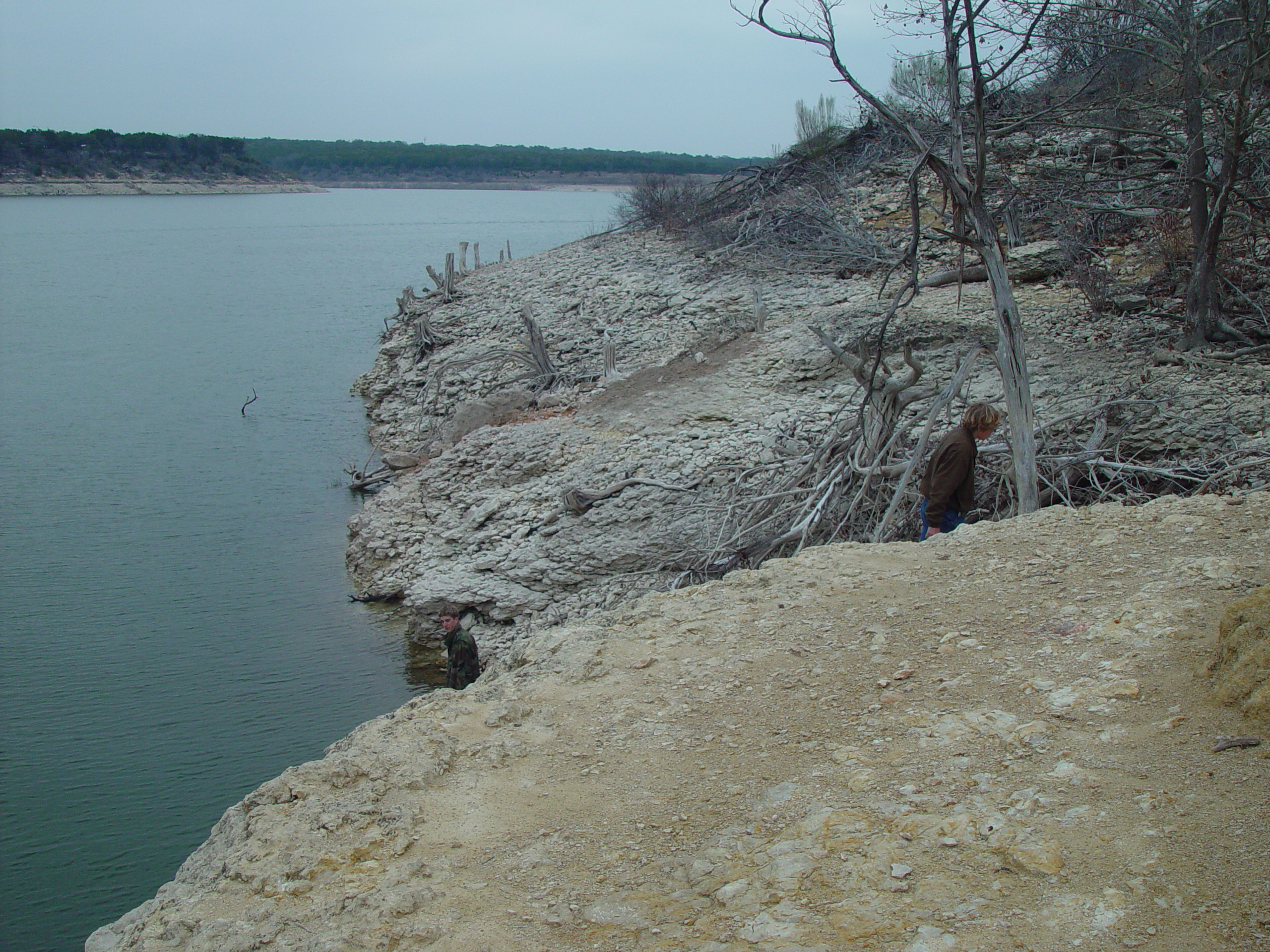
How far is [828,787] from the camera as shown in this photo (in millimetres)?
Result: 3639

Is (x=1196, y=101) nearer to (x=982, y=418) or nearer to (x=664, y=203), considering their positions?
(x=982, y=418)

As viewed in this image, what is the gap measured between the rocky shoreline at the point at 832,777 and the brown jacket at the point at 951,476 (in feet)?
1.00

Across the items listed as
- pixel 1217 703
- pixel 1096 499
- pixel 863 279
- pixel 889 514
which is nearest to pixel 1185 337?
pixel 1096 499

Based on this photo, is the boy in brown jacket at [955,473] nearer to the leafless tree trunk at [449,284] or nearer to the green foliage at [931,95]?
the green foliage at [931,95]

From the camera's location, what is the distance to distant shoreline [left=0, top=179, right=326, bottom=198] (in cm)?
7894

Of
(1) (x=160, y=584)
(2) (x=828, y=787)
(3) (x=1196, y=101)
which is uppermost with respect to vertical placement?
(3) (x=1196, y=101)

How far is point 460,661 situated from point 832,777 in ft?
12.8

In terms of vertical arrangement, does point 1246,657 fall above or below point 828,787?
above

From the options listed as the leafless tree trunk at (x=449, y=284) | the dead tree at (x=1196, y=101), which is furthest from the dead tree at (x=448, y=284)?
the dead tree at (x=1196, y=101)

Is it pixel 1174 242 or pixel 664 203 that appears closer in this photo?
pixel 1174 242

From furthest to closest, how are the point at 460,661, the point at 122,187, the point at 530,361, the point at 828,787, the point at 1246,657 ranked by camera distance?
the point at 122,187 < the point at 530,361 < the point at 460,661 < the point at 828,787 < the point at 1246,657

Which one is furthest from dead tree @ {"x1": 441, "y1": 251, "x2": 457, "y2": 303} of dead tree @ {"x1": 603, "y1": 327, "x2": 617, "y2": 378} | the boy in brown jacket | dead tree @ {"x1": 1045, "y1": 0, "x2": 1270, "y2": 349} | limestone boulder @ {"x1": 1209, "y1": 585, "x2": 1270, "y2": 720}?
limestone boulder @ {"x1": 1209, "y1": 585, "x2": 1270, "y2": 720}

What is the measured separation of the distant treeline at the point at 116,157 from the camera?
259ft

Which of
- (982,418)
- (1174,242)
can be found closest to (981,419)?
(982,418)
